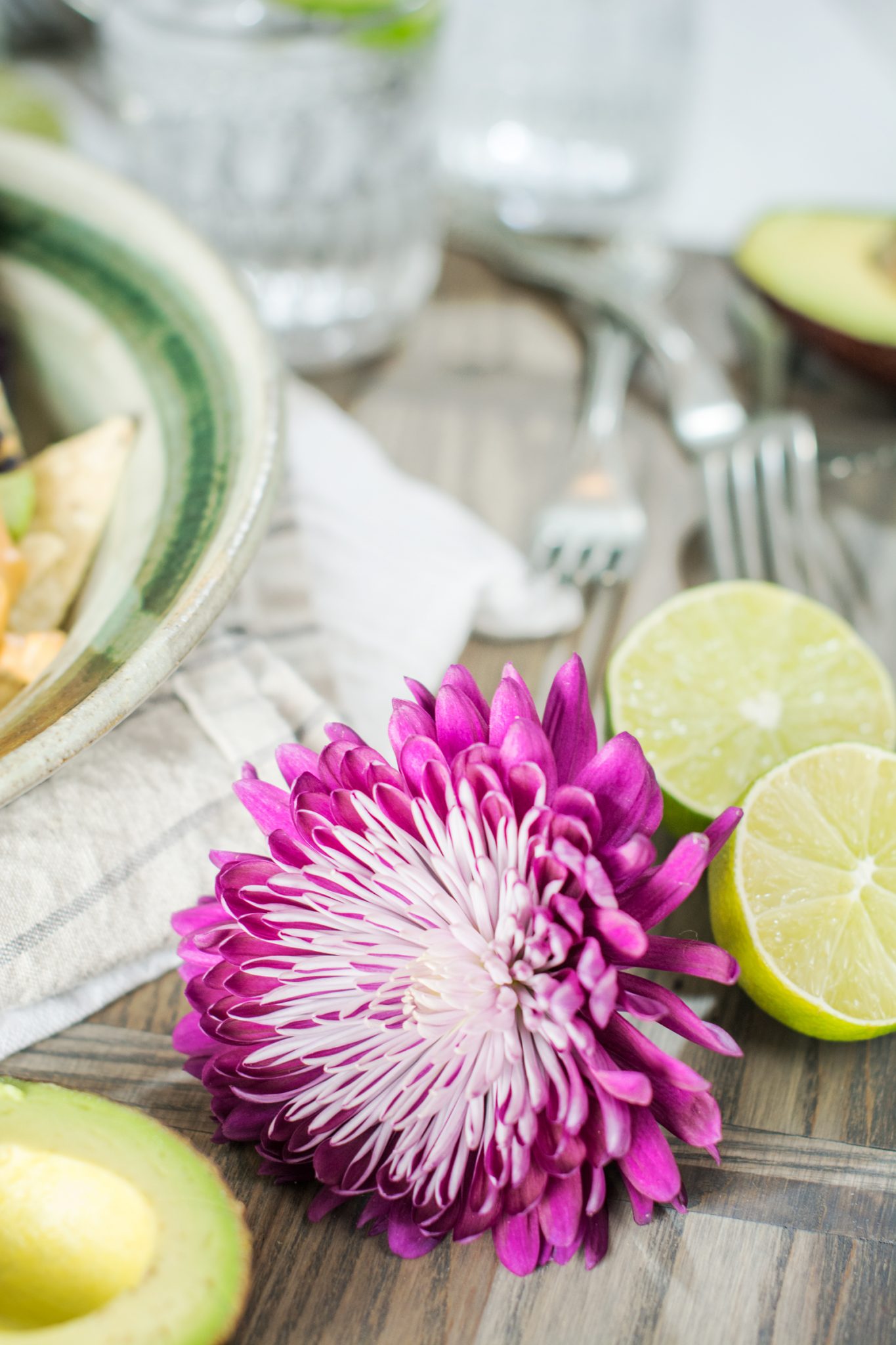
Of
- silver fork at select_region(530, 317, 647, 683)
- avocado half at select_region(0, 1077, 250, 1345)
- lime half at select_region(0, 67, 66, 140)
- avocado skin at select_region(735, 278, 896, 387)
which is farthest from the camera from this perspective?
lime half at select_region(0, 67, 66, 140)

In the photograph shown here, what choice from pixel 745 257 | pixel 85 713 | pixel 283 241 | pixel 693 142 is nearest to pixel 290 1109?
pixel 85 713

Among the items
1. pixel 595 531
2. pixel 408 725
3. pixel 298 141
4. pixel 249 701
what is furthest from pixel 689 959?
pixel 298 141

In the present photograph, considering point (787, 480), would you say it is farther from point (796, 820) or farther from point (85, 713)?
point (85, 713)

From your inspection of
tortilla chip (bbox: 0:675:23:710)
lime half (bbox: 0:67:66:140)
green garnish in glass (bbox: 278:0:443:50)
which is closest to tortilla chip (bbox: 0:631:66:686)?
tortilla chip (bbox: 0:675:23:710)

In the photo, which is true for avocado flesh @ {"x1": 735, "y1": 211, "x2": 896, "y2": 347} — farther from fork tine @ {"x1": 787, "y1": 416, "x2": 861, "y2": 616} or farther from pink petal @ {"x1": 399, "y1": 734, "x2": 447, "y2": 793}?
pink petal @ {"x1": 399, "y1": 734, "x2": 447, "y2": 793}

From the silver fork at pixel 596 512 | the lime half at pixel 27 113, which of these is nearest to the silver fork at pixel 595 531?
the silver fork at pixel 596 512

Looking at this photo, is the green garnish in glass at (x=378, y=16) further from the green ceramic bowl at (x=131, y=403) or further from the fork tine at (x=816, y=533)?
the fork tine at (x=816, y=533)

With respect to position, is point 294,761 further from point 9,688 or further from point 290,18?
point 290,18
